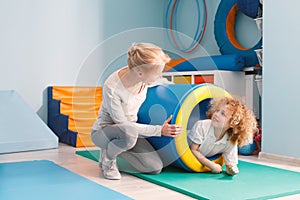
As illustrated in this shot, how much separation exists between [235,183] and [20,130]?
6.13 ft

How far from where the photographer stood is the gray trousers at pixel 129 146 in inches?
87.3

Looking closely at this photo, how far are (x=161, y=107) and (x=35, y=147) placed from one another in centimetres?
Result: 129

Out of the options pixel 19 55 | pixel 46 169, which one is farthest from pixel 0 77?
pixel 46 169

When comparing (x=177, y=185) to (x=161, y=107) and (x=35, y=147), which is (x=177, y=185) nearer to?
(x=161, y=107)

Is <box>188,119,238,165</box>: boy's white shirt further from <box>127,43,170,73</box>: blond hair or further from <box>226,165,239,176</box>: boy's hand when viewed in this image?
<box>127,43,170,73</box>: blond hair

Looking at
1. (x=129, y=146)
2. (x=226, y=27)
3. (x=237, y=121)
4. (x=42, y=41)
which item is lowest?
(x=129, y=146)

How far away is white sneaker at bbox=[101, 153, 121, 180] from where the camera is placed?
2.26m

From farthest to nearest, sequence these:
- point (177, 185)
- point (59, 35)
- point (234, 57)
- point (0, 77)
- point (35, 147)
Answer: point (59, 35), point (0, 77), point (234, 57), point (35, 147), point (177, 185)

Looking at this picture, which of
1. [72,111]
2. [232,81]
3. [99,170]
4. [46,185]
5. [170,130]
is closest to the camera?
[46,185]

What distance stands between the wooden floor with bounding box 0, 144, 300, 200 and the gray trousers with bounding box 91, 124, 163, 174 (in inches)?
4.2

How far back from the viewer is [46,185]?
207cm

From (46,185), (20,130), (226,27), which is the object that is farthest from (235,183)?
(226,27)

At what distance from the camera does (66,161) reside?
2.80 meters

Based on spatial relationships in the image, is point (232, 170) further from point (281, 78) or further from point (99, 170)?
point (281, 78)
